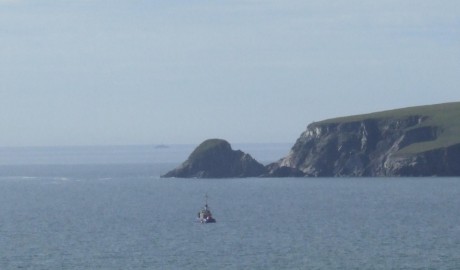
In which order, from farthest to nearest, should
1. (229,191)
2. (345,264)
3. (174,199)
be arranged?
(229,191)
(174,199)
(345,264)

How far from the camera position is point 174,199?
488ft

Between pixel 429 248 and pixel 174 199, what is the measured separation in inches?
2621

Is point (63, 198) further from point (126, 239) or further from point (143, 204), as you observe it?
point (126, 239)

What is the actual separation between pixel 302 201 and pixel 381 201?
29.8 feet

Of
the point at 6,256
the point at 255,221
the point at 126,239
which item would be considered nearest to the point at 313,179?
the point at 255,221

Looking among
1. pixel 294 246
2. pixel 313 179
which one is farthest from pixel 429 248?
pixel 313 179

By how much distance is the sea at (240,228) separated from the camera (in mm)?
80000

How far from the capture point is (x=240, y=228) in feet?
341

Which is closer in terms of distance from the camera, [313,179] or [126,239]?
[126,239]

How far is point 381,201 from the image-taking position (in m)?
137

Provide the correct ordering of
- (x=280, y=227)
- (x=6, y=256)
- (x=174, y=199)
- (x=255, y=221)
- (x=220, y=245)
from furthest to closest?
(x=174, y=199) < (x=255, y=221) < (x=280, y=227) < (x=220, y=245) < (x=6, y=256)

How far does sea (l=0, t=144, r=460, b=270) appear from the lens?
Result: 80.0 meters

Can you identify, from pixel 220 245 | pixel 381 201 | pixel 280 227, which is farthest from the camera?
pixel 381 201

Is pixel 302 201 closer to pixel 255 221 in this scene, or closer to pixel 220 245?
pixel 255 221
